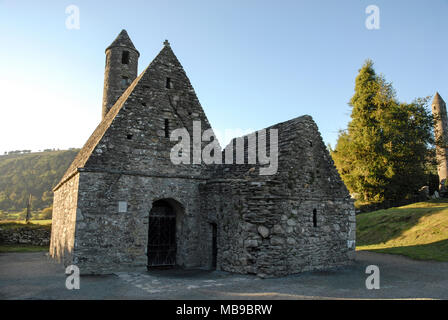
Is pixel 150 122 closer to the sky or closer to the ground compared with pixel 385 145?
closer to the ground

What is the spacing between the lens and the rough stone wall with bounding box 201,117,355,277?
404 inches

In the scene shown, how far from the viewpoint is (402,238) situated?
17.3 metres

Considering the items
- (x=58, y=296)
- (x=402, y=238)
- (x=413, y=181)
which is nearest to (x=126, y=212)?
(x=58, y=296)

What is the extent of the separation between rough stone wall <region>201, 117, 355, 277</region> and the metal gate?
1495 millimetres

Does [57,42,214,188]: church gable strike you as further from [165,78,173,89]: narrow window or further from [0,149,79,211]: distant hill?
[0,149,79,211]: distant hill

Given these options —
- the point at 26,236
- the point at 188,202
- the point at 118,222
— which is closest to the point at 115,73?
the point at 188,202

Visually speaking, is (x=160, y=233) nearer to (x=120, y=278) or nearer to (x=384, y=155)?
(x=120, y=278)

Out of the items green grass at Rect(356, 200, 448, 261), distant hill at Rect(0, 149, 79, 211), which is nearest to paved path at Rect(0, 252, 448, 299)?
green grass at Rect(356, 200, 448, 261)

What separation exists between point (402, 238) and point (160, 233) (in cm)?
1366

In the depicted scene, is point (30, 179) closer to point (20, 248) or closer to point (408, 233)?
point (20, 248)

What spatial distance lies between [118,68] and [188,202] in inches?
456

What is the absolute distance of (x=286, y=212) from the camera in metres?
10.6

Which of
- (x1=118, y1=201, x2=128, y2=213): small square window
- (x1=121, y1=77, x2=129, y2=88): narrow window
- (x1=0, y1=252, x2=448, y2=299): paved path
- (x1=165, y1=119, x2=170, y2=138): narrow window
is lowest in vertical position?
(x1=0, y1=252, x2=448, y2=299): paved path

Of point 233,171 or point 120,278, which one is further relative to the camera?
point 233,171
